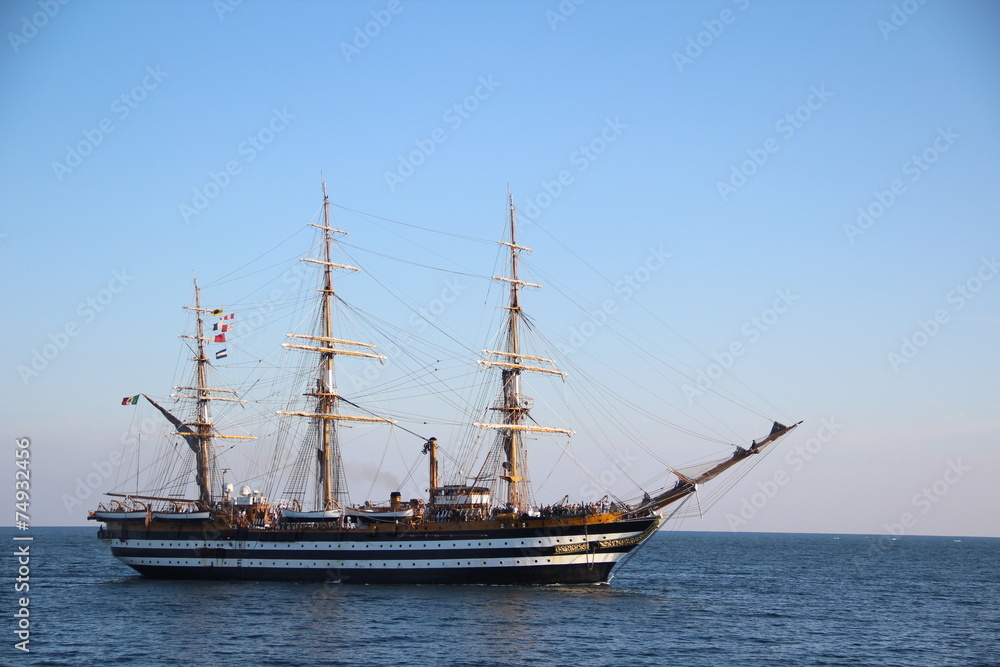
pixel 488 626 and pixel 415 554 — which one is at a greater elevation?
pixel 415 554

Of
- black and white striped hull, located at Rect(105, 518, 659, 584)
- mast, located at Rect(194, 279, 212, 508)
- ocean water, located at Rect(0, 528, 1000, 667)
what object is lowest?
ocean water, located at Rect(0, 528, 1000, 667)

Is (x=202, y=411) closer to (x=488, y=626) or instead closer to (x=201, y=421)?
(x=201, y=421)

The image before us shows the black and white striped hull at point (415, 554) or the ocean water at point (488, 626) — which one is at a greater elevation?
the black and white striped hull at point (415, 554)

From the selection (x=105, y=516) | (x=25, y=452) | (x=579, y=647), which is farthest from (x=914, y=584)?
(x=25, y=452)

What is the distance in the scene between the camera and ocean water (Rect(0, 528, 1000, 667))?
44438 millimetres

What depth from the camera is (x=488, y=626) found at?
49812mm

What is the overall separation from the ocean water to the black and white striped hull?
125 centimetres

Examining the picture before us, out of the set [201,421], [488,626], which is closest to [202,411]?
[201,421]

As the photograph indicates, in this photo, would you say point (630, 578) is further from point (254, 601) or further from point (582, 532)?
point (254, 601)

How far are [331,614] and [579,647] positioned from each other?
1650 cm

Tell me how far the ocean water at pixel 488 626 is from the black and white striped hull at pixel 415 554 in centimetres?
125

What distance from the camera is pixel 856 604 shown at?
230 ft

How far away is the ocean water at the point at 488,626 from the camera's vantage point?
44438 mm

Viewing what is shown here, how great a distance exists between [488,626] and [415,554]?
16.7m
